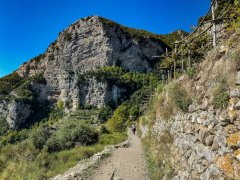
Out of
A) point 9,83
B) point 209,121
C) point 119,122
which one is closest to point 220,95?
point 209,121

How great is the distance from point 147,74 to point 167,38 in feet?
87.1

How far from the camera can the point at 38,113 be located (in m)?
85.0

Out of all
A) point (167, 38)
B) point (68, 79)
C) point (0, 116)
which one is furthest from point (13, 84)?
point (167, 38)

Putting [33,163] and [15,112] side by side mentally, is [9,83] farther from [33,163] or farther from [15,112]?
[33,163]

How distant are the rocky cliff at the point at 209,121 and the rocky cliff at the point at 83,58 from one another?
234ft

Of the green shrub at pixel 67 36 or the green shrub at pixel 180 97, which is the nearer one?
the green shrub at pixel 180 97

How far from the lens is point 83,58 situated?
8825cm

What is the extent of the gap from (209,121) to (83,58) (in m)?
84.0

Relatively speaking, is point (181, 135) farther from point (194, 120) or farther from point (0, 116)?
point (0, 116)

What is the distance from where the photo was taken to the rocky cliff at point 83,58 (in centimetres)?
8175

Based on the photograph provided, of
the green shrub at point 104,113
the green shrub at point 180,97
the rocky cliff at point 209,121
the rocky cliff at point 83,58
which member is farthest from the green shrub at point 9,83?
the rocky cliff at point 209,121

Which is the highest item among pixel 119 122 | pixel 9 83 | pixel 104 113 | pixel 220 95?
pixel 9 83

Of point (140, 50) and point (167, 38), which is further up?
point (167, 38)

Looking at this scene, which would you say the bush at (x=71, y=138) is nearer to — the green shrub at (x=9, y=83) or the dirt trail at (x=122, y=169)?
the dirt trail at (x=122, y=169)
